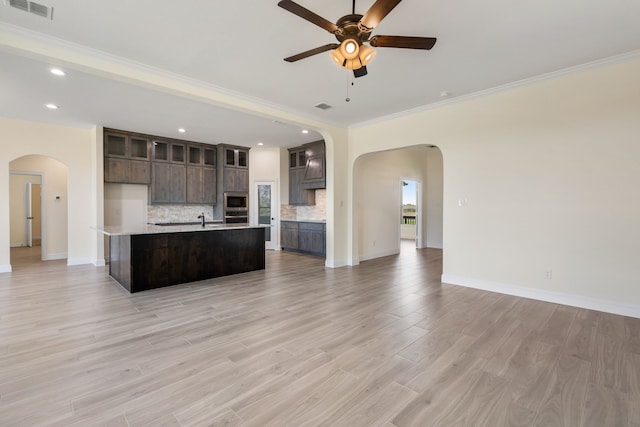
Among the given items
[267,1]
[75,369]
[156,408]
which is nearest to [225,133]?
[267,1]

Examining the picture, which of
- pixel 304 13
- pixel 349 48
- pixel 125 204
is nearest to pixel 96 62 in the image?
pixel 304 13

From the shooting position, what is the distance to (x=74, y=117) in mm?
5637

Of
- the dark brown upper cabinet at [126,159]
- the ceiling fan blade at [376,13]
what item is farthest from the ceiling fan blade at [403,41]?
the dark brown upper cabinet at [126,159]

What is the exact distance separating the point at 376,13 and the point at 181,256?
14.3 feet

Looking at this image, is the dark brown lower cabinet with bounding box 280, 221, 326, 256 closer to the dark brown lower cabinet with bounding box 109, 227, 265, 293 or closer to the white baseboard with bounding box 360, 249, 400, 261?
the white baseboard with bounding box 360, 249, 400, 261

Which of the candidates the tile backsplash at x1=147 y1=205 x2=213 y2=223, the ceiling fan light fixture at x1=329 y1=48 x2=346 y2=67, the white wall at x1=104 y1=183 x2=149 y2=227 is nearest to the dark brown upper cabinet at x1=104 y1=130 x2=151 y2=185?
the white wall at x1=104 y1=183 x2=149 y2=227

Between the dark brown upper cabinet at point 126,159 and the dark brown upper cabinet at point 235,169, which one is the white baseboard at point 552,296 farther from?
the dark brown upper cabinet at point 126,159

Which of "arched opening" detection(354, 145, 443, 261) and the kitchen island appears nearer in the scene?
the kitchen island

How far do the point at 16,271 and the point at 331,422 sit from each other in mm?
7062

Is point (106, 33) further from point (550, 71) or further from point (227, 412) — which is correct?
point (550, 71)

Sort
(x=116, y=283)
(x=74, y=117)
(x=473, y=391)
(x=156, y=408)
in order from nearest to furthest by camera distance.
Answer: (x=156, y=408) → (x=473, y=391) → (x=116, y=283) → (x=74, y=117)

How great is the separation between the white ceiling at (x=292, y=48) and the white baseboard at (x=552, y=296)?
2.88 metres

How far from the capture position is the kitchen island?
4.38 meters

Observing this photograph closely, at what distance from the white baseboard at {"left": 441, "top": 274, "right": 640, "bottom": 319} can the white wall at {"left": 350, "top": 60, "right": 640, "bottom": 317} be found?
1cm
